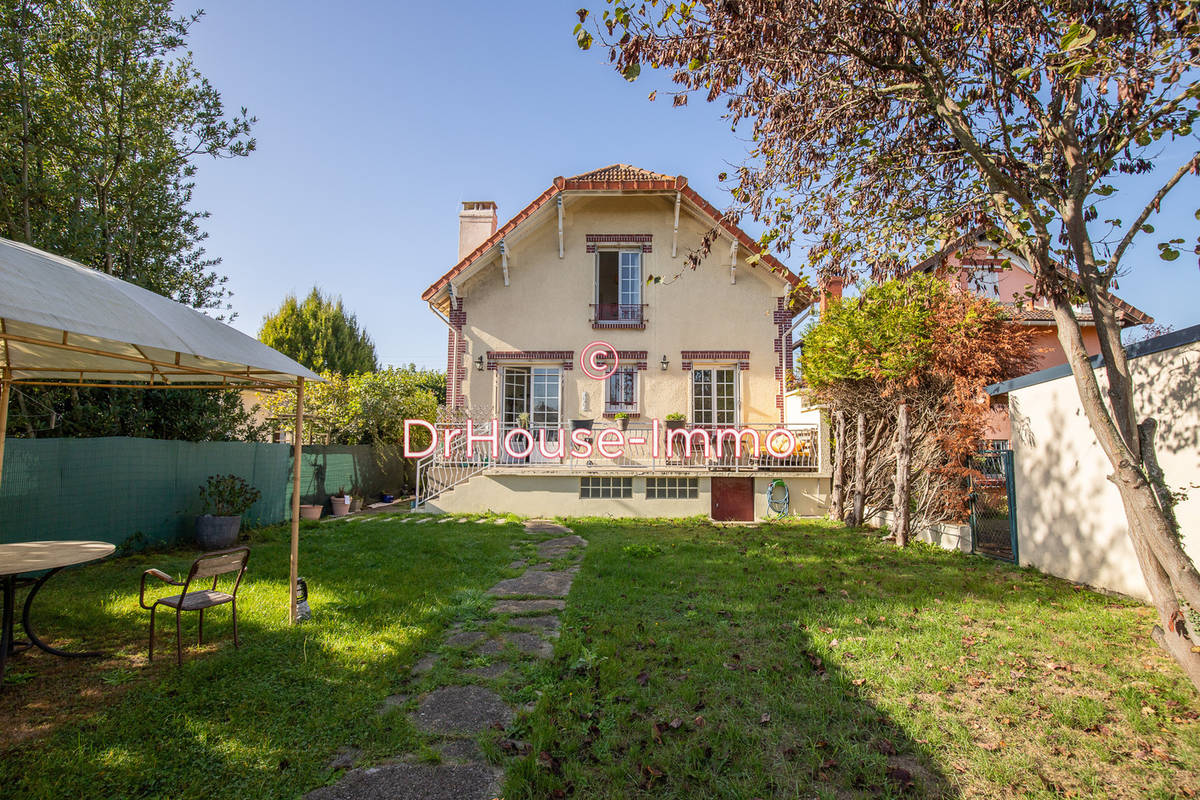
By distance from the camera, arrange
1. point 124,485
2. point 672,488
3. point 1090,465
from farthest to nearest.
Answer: point 672,488 < point 124,485 < point 1090,465

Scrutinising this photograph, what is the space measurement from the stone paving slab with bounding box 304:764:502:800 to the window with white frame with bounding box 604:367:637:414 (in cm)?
1098

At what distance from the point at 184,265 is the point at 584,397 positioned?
27.3ft

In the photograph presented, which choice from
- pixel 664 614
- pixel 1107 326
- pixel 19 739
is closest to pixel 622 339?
pixel 664 614

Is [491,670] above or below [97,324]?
below

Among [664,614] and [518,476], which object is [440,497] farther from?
[664,614]

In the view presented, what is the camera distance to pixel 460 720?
124 inches

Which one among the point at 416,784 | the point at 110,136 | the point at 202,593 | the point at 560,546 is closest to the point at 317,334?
the point at 110,136

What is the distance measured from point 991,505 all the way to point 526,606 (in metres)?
6.40

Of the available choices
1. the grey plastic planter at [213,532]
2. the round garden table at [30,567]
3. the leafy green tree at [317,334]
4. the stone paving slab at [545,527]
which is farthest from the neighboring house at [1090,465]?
the leafy green tree at [317,334]

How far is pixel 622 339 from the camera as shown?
1376 cm

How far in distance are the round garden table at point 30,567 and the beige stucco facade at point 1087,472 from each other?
8.40m

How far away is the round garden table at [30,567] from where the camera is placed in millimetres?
3496

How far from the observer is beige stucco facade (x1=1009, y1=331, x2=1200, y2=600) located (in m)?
4.81

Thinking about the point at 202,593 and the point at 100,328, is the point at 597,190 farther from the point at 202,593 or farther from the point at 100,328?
the point at 202,593
